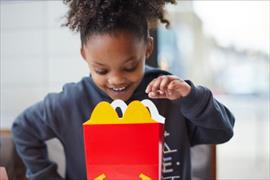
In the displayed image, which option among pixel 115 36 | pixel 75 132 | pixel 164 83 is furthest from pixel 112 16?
pixel 75 132

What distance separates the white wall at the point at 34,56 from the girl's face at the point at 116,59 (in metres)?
0.81

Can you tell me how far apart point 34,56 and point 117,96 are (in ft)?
2.91

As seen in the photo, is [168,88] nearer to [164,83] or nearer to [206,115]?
[164,83]

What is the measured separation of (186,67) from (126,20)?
3.39ft

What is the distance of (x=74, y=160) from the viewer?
780mm

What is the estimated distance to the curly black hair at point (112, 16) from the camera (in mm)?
589

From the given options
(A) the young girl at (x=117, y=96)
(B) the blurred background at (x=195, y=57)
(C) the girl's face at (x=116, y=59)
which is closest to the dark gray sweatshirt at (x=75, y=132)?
(A) the young girl at (x=117, y=96)

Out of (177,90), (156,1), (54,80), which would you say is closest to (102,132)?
(177,90)

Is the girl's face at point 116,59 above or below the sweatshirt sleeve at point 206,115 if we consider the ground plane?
above

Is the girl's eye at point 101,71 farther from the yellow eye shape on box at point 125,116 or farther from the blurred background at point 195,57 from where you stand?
the blurred background at point 195,57

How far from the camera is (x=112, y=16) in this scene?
0.59m

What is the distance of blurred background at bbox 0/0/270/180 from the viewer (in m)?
1.41

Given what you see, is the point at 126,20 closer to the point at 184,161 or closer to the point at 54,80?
the point at 184,161

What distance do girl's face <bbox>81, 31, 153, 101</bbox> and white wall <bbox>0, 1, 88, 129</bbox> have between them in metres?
0.81
